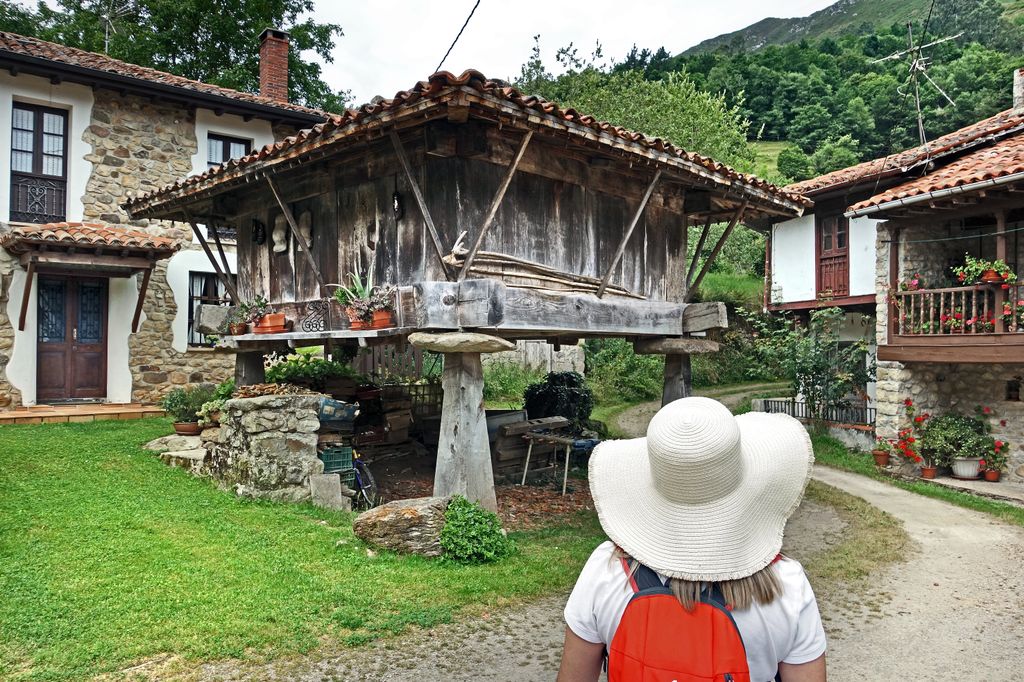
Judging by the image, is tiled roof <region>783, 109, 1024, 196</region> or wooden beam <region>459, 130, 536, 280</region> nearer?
wooden beam <region>459, 130, 536, 280</region>

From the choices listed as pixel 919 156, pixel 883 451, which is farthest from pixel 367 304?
pixel 919 156

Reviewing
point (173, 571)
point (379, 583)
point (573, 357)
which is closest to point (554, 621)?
point (379, 583)

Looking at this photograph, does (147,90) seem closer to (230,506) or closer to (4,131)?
(4,131)

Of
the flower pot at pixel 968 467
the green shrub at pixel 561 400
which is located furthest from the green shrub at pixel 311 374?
the flower pot at pixel 968 467

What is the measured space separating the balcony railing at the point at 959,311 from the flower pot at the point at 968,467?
203 cm

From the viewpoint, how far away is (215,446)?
26.5 ft

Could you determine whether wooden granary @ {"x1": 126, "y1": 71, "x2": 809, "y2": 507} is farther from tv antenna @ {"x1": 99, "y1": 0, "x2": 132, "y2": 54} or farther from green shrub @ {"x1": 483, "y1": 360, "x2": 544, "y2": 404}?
tv antenna @ {"x1": 99, "y1": 0, "x2": 132, "y2": 54}

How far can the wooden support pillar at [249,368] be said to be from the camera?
989 cm

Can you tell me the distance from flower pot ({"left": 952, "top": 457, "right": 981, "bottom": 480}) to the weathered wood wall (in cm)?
577

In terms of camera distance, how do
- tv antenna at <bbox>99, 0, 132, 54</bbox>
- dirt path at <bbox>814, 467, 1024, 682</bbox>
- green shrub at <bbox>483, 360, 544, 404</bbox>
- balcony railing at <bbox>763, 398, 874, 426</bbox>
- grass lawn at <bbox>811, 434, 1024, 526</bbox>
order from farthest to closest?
1. tv antenna at <bbox>99, 0, 132, 54</bbox>
2. green shrub at <bbox>483, 360, 544, 404</bbox>
3. balcony railing at <bbox>763, 398, 874, 426</bbox>
4. grass lawn at <bbox>811, 434, 1024, 526</bbox>
5. dirt path at <bbox>814, 467, 1024, 682</bbox>

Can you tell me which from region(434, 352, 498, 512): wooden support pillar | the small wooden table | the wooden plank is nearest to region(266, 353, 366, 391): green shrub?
the small wooden table

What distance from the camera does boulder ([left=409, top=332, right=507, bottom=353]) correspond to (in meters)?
6.08

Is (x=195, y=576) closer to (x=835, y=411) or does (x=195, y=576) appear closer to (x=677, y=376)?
(x=677, y=376)

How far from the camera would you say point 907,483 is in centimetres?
1091
